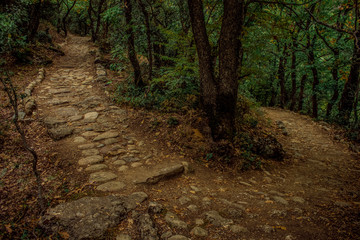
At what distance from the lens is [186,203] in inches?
107

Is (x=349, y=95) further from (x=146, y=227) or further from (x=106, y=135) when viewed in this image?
(x=146, y=227)

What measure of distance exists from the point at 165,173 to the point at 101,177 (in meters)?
1.04

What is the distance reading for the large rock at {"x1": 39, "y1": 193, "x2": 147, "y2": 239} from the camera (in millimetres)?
2016

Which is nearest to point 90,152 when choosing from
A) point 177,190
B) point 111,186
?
point 111,186

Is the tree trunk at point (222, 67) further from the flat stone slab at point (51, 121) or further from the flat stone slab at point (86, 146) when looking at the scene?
the flat stone slab at point (51, 121)

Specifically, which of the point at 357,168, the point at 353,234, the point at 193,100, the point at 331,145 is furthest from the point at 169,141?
the point at 331,145

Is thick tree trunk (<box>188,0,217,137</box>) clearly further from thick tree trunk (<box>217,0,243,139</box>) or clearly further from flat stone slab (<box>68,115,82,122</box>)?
flat stone slab (<box>68,115,82,122</box>)

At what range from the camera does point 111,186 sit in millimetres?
2895

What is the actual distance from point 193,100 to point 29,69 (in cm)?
737

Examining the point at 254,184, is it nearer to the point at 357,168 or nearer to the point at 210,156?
the point at 210,156

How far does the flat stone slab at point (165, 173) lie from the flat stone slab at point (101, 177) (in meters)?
0.50

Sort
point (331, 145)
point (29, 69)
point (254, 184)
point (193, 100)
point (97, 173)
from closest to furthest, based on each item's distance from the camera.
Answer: point (97, 173) < point (254, 184) < point (193, 100) < point (331, 145) < point (29, 69)

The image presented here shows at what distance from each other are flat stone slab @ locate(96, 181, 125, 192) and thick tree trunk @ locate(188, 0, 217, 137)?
231 centimetres

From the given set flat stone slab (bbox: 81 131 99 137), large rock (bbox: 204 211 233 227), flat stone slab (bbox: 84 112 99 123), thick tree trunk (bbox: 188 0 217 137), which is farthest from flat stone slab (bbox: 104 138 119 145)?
large rock (bbox: 204 211 233 227)
